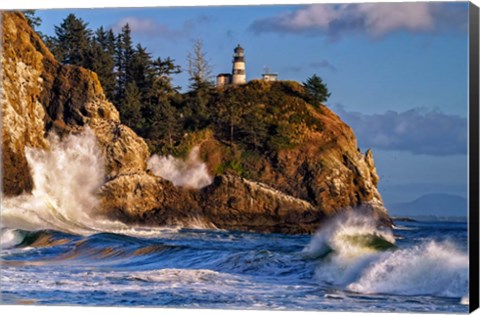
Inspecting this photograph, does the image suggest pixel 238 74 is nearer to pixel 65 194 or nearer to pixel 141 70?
pixel 141 70

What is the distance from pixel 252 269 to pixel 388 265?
6.40 ft

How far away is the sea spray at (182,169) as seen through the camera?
720 inches

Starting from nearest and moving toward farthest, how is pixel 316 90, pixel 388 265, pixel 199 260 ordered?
1. pixel 388 265
2. pixel 199 260
3. pixel 316 90

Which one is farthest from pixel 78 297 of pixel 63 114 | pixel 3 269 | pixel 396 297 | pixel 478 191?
pixel 63 114

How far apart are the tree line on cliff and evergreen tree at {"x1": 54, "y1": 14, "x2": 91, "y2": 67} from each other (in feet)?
0.05

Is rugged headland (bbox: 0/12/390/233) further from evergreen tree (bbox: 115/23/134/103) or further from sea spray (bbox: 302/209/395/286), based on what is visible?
sea spray (bbox: 302/209/395/286)

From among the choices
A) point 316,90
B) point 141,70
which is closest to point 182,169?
point 141,70

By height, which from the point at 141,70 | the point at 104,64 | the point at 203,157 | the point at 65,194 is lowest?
the point at 65,194

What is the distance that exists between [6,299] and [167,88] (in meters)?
6.41

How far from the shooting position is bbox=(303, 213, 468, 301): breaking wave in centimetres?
1216

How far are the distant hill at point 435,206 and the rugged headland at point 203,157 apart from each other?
2388mm

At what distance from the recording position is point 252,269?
45.9ft

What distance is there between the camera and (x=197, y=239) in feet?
53.4

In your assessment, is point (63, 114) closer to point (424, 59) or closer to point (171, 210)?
point (171, 210)
